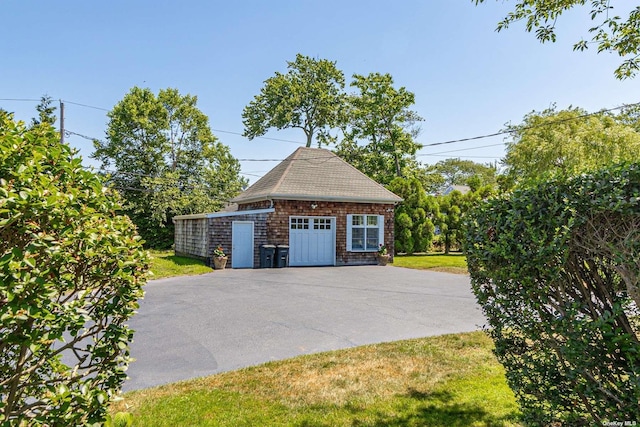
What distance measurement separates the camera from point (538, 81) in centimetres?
1280

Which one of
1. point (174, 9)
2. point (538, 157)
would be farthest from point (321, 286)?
point (538, 157)

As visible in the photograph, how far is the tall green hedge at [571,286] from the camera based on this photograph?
201cm

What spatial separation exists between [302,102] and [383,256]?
1978 cm

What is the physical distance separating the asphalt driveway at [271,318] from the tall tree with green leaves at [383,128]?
16.3 m

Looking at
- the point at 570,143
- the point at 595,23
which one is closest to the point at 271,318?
the point at 595,23

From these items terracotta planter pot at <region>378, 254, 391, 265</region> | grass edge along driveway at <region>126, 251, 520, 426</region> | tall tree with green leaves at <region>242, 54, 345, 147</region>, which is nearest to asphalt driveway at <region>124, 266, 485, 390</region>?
grass edge along driveway at <region>126, 251, 520, 426</region>

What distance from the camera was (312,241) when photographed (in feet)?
51.2

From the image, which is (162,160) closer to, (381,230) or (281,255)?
(281,255)

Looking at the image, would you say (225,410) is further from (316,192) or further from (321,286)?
(316,192)

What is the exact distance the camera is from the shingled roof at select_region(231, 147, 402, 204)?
604 inches

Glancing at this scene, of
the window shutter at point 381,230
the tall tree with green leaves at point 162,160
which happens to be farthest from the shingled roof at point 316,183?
the tall tree with green leaves at point 162,160

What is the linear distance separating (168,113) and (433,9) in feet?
84.5

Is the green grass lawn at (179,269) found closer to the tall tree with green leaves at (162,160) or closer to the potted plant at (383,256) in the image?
the potted plant at (383,256)

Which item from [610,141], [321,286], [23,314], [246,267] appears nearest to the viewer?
[23,314]
